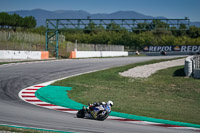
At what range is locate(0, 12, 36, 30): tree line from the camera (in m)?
76.9

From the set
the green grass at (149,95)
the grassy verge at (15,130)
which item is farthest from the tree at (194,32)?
the grassy verge at (15,130)

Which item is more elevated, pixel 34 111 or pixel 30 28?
pixel 30 28

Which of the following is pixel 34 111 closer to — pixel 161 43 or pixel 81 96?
pixel 81 96

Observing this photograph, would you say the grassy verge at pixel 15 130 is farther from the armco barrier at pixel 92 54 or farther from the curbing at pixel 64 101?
the armco barrier at pixel 92 54

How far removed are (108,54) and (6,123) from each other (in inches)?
2037

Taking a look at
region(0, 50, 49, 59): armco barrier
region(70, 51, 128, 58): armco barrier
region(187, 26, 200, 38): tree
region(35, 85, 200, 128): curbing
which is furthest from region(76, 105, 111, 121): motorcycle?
region(187, 26, 200, 38): tree

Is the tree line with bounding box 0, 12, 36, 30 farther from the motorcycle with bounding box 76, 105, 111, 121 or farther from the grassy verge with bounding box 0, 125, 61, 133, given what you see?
the grassy verge with bounding box 0, 125, 61, 133

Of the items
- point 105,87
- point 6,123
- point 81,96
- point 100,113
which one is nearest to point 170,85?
point 105,87

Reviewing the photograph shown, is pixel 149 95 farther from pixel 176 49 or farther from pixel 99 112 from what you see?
pixel 176 49

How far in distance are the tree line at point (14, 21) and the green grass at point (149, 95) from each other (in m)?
60.1

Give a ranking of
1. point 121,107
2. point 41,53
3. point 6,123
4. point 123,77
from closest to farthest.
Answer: point 6,123
point 121,107
point 123,77
point 41,53

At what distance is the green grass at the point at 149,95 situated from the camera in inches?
442

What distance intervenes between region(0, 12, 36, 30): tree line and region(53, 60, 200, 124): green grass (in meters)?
60.1

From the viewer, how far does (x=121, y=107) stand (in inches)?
464
